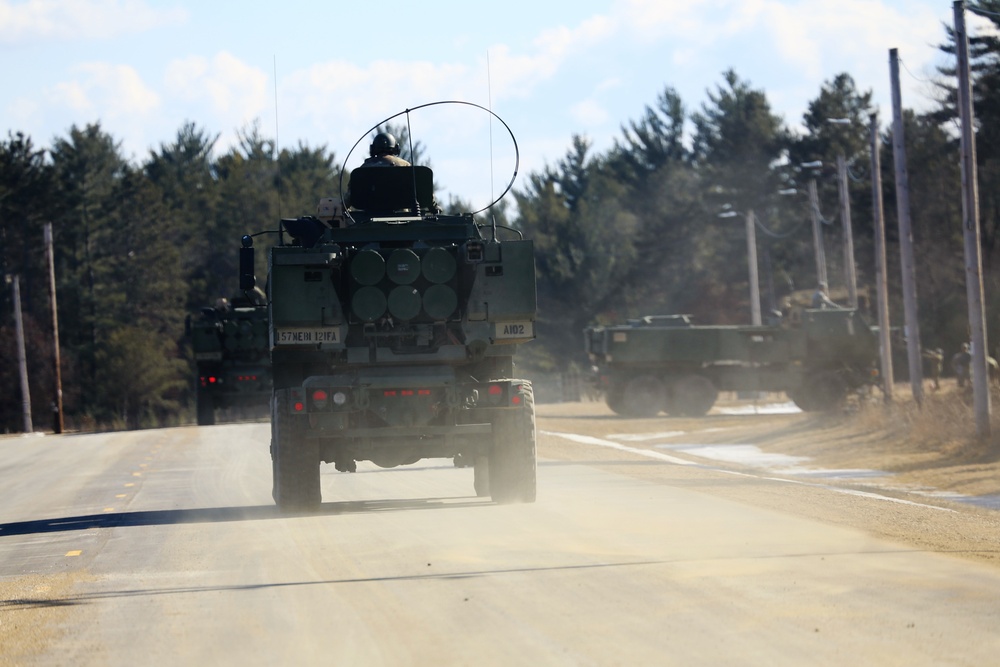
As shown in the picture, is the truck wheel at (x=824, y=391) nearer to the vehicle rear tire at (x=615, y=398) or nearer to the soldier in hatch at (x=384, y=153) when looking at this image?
the vehicle rear tire at (x=615, y=398)

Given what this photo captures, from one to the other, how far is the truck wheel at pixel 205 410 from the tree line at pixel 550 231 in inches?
1223

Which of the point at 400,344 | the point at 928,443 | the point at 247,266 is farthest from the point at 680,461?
the point at 247,266

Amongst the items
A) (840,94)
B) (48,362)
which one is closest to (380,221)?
(48,362)

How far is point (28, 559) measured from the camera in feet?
41.3

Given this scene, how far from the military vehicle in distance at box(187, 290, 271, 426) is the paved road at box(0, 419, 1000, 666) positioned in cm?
1988

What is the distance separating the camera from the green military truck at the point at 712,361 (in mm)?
41750

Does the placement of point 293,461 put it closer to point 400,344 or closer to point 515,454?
point 400,344

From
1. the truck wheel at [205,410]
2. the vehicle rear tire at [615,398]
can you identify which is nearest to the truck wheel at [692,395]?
the vehicle rear tire at [615,398]

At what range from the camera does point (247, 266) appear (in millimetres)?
14906

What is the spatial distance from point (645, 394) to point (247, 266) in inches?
1118

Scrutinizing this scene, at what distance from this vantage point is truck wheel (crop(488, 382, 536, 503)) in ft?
49.1

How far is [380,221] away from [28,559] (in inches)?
204

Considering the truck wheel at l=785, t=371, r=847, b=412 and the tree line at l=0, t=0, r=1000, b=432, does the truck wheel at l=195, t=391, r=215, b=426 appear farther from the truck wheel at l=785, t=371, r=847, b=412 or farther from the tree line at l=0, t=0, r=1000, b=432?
the tree line at l=0, t=0, r=1000, b=432

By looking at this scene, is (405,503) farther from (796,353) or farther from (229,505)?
(796,353)
